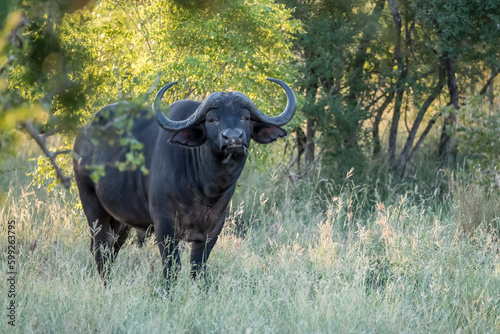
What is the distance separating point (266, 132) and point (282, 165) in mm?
4704

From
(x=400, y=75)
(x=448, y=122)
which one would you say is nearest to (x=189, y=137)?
(x=400, y=75)

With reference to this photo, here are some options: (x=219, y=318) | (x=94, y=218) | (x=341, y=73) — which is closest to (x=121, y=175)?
(x=94, y=218)

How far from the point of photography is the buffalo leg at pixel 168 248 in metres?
5.12

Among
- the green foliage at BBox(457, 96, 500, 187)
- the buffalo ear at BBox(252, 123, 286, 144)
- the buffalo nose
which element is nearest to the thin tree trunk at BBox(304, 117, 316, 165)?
the green foliage at BBox(457, 96, 500, 187)

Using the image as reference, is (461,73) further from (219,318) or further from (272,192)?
(219,318)

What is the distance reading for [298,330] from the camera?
4.10 m

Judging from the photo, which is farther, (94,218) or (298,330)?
(94,218)

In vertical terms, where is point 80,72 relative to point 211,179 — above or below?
above

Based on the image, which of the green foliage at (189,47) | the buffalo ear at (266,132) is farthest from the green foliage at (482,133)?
the buffalo ear at (266,132)

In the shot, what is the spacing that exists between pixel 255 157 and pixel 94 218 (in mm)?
1956

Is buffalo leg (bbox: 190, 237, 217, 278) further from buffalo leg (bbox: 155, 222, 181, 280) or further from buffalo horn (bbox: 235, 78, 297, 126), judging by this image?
buffalo horn (bbox: 235, 78, 297, 126)

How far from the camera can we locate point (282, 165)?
9.90m

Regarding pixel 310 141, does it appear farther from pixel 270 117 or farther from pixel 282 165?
pixel 270 117

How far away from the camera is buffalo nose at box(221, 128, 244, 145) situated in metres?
4.56
